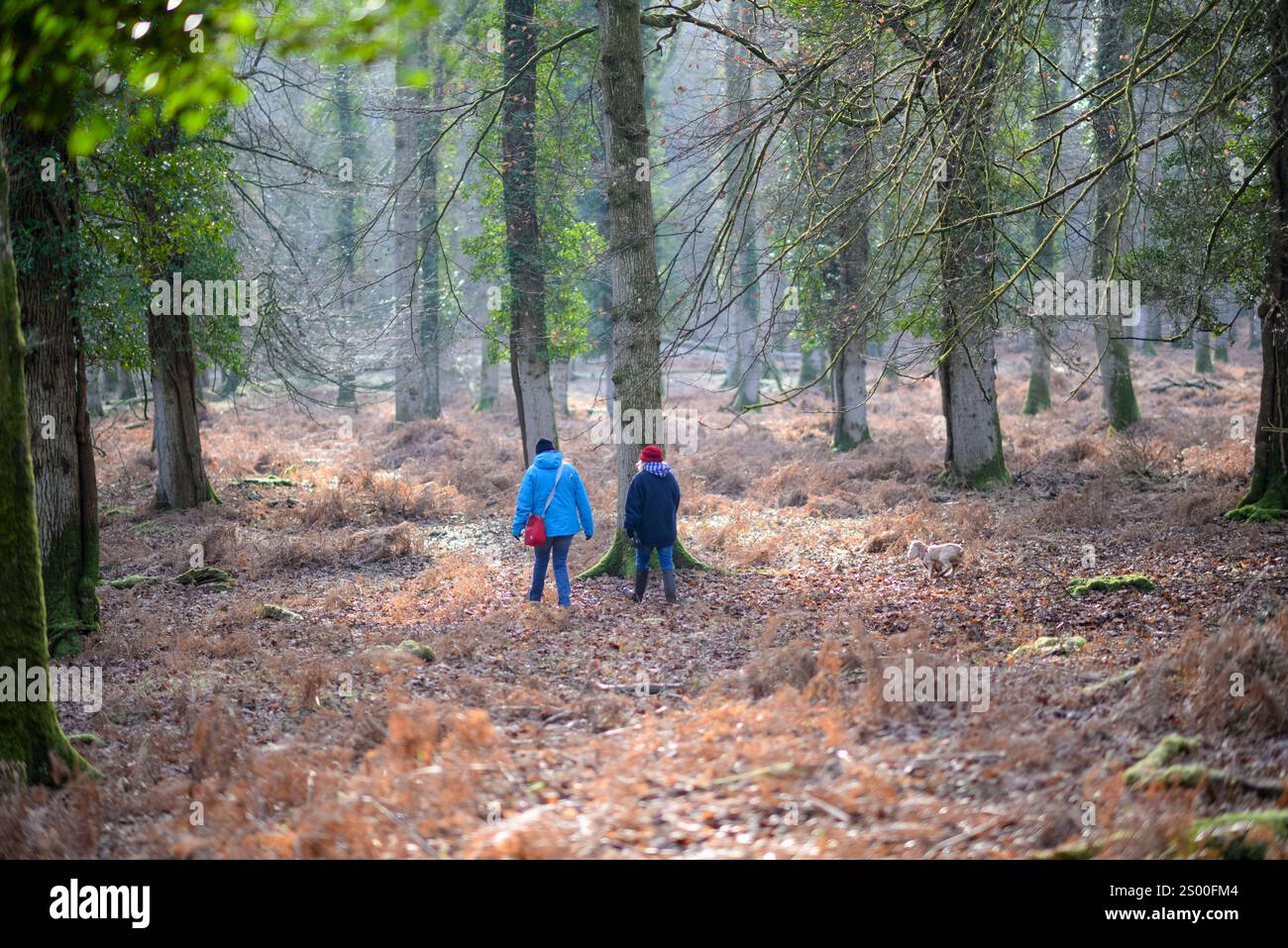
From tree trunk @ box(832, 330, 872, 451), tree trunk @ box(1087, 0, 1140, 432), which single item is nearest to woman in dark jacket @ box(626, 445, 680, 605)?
tree trunk @ box(1087, 0, 1140, 432)

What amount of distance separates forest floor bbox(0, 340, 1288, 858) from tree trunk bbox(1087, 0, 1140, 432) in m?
3.19

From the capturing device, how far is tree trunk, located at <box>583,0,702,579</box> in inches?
479

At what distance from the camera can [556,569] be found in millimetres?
11570

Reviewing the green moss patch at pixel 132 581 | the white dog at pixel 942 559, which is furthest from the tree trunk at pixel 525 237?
the white dog at pixel 942 559

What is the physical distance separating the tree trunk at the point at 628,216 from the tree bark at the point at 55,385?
607 centimetres

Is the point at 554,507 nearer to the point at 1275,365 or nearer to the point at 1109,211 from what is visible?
the point at 1109,211

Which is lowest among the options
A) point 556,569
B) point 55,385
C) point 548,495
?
point 556,569

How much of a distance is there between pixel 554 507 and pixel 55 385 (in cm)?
548

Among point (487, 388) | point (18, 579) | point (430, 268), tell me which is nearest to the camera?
point (18, 579)

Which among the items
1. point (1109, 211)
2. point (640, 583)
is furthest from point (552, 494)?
point (1109, 211)

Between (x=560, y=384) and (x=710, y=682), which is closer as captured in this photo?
(x=710, y=682)

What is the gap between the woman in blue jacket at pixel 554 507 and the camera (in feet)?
37.6
